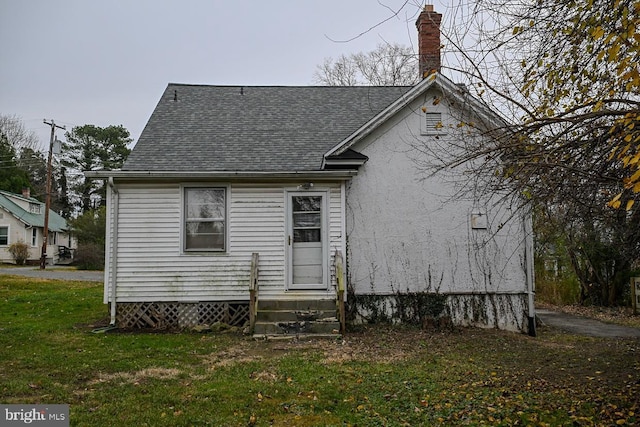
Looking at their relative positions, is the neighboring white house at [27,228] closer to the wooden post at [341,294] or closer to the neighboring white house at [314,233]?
the neighboring white house at [314,233]

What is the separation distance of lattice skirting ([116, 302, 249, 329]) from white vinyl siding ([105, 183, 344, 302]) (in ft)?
0.50

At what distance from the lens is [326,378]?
624 centimetres

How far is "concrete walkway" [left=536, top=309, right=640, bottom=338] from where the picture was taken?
398 inches

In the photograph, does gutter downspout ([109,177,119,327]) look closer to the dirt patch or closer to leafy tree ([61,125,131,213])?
the dirt patch

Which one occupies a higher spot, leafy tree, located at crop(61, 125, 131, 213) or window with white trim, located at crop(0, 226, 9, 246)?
leafy tree, located at crop(61, 125, 131, 213)

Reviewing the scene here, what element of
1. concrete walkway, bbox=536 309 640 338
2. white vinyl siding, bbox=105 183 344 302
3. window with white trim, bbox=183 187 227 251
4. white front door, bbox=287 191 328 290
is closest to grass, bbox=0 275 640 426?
concrete walkway, bbox=536 309 640 338

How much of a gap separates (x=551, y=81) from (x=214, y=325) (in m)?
7.74

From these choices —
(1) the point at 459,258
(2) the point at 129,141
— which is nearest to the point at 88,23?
(1) the point at 459,258

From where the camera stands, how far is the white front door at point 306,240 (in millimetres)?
10375

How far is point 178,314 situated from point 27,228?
31.2 metres

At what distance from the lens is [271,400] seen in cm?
538

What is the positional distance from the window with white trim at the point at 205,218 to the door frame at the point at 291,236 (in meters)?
1.38

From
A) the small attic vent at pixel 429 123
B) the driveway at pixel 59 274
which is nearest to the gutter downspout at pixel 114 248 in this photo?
the small attic vent at pixel 429 123

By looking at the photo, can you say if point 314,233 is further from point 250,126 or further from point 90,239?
point 90,239
